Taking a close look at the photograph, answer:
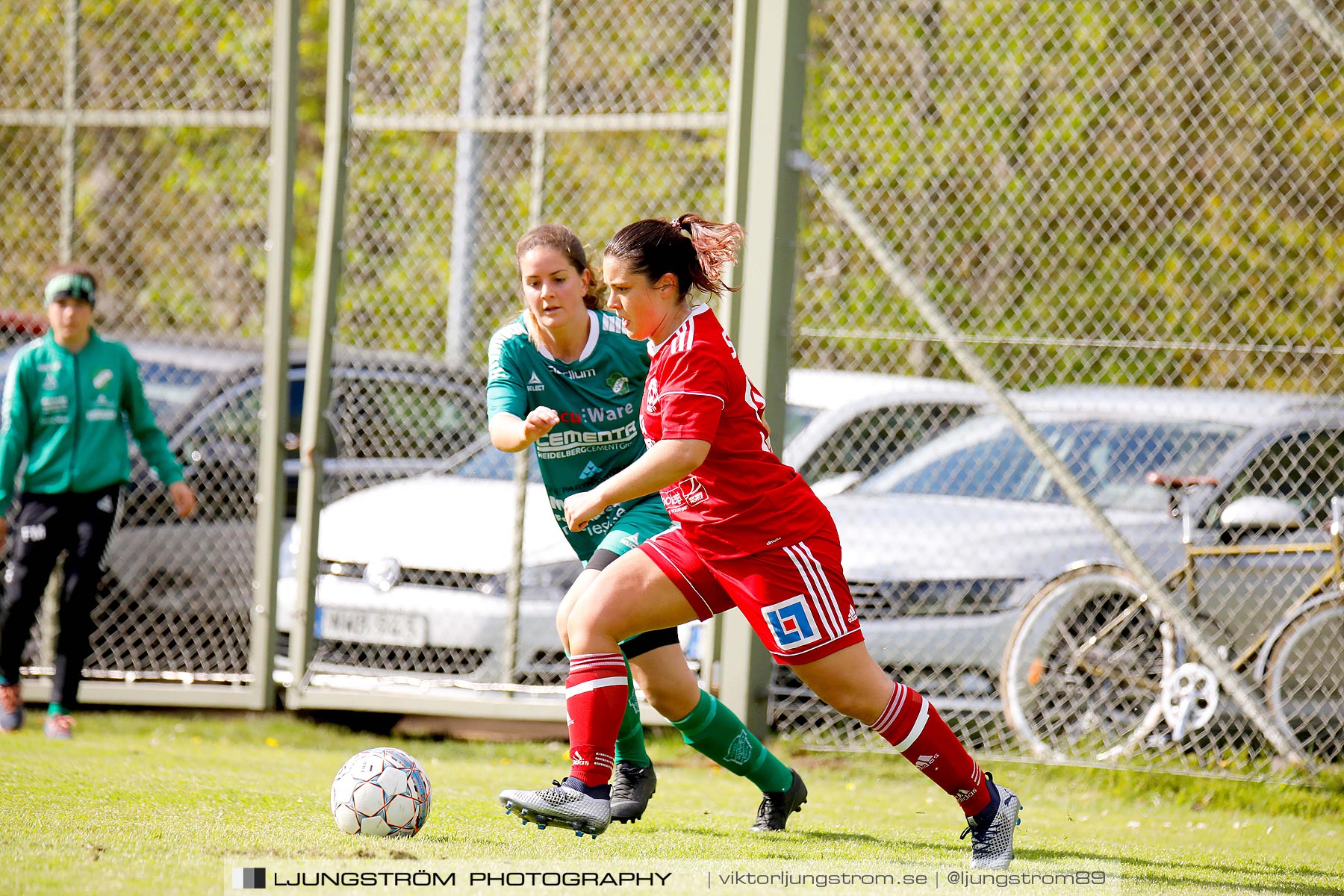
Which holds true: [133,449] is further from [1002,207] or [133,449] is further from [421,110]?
[1002,207]

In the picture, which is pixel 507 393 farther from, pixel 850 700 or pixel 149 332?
pixel 149 332

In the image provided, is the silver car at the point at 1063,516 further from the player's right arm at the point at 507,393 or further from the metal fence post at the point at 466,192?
the player's right arm at the point at 507,393

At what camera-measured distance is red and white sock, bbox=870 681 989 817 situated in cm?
409

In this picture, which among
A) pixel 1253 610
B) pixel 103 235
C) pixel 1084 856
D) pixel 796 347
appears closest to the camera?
pixel 1084 856

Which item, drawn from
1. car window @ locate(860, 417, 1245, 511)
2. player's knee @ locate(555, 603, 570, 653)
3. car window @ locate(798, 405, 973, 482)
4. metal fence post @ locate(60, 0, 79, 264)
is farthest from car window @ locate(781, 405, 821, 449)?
metal fence post @ locate(60, 0, 79, 264)

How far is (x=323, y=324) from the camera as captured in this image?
6.96 m

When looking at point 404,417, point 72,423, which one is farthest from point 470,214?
point 72,423

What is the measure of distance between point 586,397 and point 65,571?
10.7 ft

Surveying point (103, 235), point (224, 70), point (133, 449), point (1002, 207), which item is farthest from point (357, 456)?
point (103, 235)

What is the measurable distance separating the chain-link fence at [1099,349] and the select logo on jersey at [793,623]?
246cm

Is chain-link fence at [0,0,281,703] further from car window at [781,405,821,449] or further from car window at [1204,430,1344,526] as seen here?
car window at [1204,430,1344,526]

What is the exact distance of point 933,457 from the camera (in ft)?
24.1

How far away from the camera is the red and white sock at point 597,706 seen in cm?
412

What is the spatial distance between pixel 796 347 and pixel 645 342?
4.46 meters
